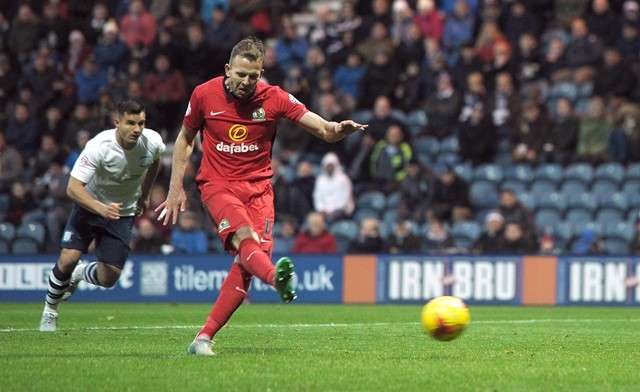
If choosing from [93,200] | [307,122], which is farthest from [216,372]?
[93,200]

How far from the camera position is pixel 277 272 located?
30.3ft

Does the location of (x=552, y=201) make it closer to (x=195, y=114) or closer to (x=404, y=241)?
(x=404, y=241)

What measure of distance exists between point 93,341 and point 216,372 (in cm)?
321

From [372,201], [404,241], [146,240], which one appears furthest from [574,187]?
[146,240]

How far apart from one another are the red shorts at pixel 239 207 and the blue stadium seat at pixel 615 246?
12567mm

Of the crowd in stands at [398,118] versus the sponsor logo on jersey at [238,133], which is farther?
the crowd in stands at [398,118]

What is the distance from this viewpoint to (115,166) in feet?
42.7

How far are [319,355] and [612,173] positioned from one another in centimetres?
1367

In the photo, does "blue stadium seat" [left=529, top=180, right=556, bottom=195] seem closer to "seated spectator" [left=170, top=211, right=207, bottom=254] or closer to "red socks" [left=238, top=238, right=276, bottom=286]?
"seated spectator" [left=170, top=211, right=207, bottom=254]

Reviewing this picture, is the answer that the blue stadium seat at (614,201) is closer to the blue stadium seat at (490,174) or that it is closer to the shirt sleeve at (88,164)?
the blue stadium seat at (490,174)

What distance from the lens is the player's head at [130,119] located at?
12.5 metres

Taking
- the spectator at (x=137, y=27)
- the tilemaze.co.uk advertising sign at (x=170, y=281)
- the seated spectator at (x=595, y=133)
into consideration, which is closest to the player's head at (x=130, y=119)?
the tilemaze.co.uk advertising sign at (x=170, y=281)

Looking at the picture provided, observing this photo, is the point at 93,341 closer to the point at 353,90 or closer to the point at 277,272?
the point at 277,272

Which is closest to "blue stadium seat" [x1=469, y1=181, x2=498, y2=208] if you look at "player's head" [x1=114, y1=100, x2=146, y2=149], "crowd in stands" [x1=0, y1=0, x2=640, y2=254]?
"crowd in stands" [x1=0, y1=0, x2=640, y2=254]
